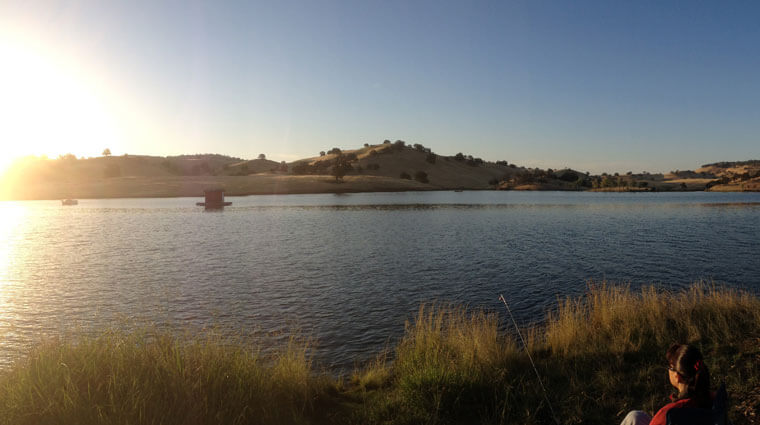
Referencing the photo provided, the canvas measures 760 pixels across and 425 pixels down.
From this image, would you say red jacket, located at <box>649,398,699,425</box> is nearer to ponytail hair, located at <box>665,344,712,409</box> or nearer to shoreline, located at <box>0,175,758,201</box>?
ponytail hair, located at <box>665,344,712,409</box>

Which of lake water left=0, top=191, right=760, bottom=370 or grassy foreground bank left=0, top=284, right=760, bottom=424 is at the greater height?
grassy foreground bank left=0, top=284, right=760, bottom=424

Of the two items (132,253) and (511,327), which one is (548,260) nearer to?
(511,327)

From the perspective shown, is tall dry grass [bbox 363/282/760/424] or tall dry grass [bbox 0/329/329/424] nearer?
tall dry grass [bbox 0/329/329/424]

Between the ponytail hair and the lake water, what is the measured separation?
1049cm

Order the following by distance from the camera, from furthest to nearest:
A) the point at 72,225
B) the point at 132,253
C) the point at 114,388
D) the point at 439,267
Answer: the point at 72,225, the point at 132,253, the point at 439,267, the point at 114,388

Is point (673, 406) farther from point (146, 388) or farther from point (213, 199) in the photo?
point (213, 199)

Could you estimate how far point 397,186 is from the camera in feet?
555

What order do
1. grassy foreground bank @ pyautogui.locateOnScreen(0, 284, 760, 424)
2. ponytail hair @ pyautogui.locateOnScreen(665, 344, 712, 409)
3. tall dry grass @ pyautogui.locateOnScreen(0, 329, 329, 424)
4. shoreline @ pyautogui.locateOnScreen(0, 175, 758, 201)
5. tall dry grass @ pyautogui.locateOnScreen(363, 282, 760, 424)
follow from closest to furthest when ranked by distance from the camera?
ponytail hair @ pyautogui.locateOnScreen(665, 344, 712, 409)
tall dry grass @ pyautogui.locateOnScreen(0, 329, 329, 424)
grassy foreground bank @ pyautogui.locateOnScreen(0, 284, 760, 424)
tall dry grass @ pyautogui.locateOnScreen(363, 282, 760, 424)
shoreline @ pyautogui.locateOnScreen(0, 175, 758, 201)

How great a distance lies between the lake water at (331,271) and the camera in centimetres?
1817

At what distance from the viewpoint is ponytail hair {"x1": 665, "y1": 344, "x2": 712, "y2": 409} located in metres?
4.31

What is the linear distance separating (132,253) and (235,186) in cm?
11814

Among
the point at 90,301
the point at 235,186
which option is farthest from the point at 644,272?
the point at 235,186

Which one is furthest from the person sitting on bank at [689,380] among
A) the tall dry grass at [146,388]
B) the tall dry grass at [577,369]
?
the tall dry grass at [146,388]

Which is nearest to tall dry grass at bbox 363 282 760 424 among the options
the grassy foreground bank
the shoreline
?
the grassy foreground bank
